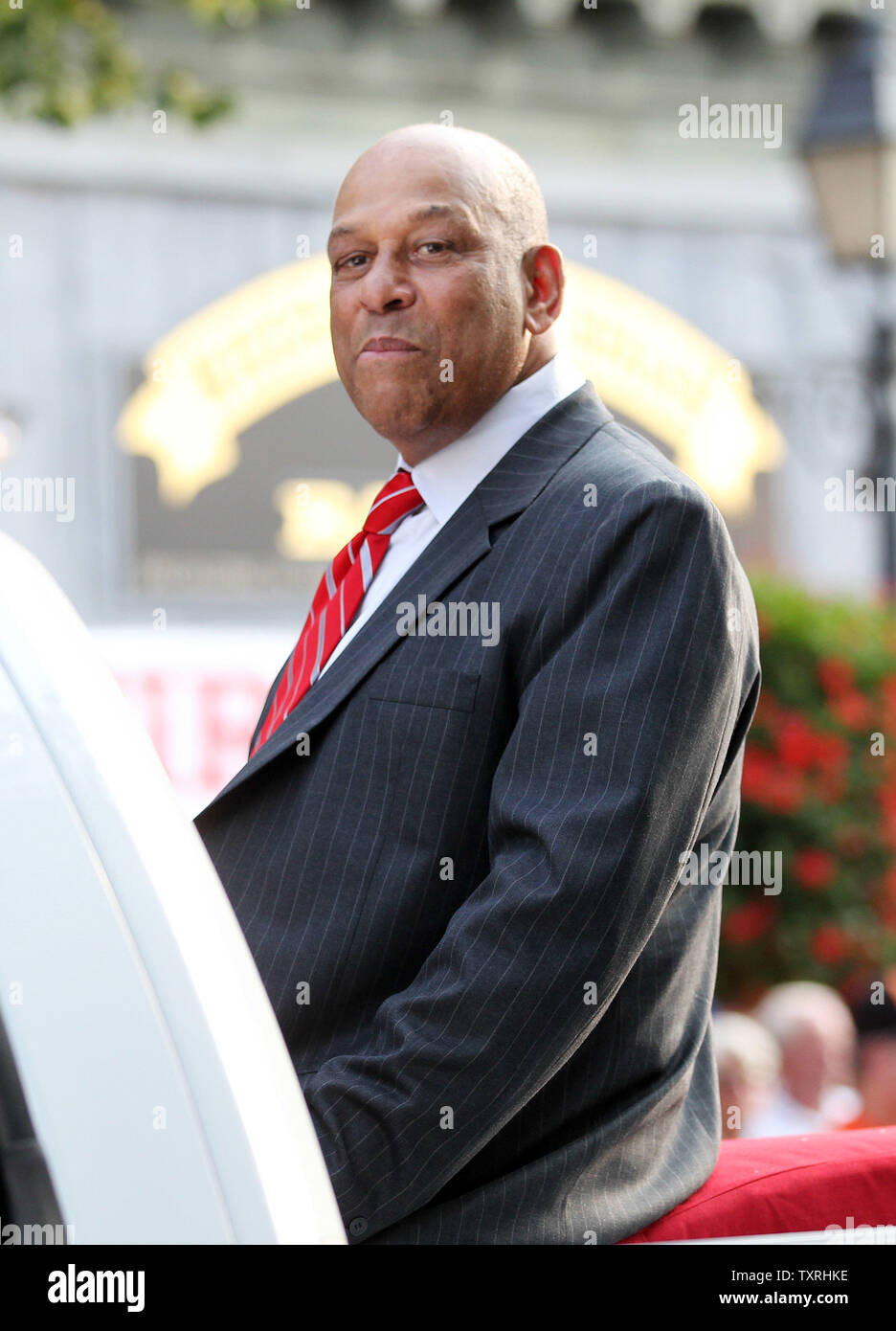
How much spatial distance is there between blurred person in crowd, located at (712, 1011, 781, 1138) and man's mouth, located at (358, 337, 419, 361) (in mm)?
3648

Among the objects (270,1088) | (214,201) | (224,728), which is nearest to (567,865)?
(270,1088)

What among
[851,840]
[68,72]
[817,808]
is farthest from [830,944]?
[68,72]

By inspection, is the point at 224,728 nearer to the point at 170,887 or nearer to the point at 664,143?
the point at 664,143

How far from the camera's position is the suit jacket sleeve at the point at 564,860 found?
151 cm

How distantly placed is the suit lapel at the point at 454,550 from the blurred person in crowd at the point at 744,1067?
356cm

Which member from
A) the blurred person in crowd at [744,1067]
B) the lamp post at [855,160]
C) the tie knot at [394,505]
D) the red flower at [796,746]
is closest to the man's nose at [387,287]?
the tie knot at [394,505]

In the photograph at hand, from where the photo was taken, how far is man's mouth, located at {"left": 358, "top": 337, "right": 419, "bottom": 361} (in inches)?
72.7

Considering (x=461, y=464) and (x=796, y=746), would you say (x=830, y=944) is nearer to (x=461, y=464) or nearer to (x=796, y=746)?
(x=796, y=746)

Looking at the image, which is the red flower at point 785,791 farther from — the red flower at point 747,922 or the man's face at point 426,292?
the man's face at point 426,292

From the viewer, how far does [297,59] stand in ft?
28.9

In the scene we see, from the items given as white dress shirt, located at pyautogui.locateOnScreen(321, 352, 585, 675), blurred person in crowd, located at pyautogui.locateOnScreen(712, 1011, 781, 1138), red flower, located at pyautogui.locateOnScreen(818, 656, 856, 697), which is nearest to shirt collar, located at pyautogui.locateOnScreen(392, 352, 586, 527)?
white dress shirt, located at pyautogui.locateOnScreen(321, 352, 585, 675)

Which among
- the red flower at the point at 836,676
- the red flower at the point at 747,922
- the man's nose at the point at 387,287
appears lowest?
the red flower at the point at 747,922

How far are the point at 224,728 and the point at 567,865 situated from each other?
22.3ft

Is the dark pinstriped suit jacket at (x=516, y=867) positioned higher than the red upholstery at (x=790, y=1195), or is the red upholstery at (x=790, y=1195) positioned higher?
A: the dark pinstriped suit jacket at (x=516, y=867)
